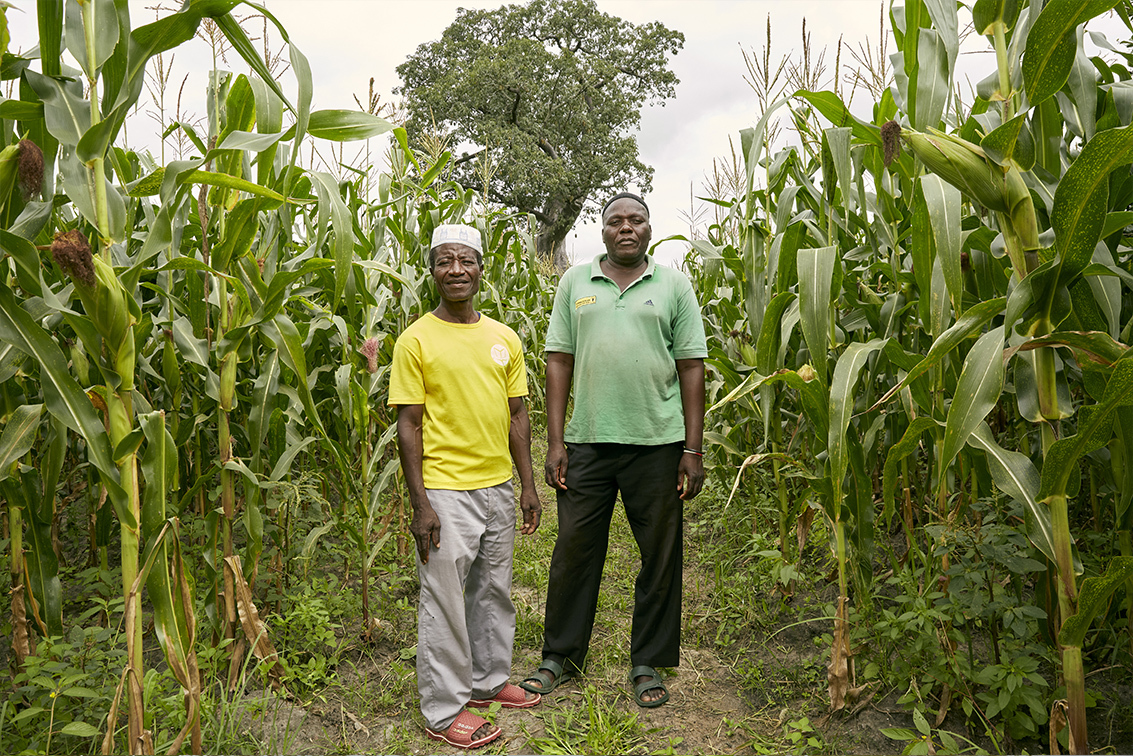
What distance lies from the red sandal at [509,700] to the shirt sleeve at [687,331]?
1.48 metres

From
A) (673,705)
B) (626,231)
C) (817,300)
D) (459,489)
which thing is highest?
(626,231)

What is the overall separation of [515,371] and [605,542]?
2.72 feet

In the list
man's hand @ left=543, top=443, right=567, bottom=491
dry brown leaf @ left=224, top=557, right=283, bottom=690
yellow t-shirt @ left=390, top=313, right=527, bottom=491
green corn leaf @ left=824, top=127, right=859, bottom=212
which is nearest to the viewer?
green corn leaf @ left=824, top=127, right=859, bottom=212

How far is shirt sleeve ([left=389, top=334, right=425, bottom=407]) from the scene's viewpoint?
2414mm

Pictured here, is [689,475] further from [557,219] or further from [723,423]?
[557,219]

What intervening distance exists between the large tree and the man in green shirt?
1597 cm

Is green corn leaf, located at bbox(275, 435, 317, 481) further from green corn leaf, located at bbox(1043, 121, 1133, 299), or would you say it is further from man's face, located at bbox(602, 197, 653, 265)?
green corn leaf, located at bbox(1043, 121, 1133, 299)

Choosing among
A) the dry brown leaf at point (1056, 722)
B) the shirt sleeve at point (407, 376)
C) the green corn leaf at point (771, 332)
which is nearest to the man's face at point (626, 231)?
the green corn leaf at point (771, 332)

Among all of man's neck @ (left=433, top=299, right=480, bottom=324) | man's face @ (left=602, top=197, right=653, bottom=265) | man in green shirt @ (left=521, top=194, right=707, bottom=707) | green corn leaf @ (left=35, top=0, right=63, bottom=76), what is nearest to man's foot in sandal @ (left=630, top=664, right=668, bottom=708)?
man in green shirt @ (left=521, top=194, right=707, bottom=707)

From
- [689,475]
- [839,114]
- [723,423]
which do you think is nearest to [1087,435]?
[839,114]

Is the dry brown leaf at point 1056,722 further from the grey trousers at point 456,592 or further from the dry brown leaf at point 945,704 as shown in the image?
the grey trousers at point 456,592

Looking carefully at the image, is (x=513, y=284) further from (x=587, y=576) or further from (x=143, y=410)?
(x=143, y=410)

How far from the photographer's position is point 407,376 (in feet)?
7.95

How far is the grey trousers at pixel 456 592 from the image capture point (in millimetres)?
2391
